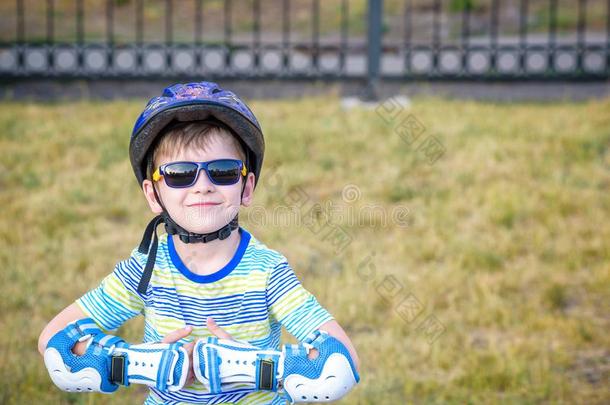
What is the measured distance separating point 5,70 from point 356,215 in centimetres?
432

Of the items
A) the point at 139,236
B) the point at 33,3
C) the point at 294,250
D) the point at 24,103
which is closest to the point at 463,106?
the point at 294,250

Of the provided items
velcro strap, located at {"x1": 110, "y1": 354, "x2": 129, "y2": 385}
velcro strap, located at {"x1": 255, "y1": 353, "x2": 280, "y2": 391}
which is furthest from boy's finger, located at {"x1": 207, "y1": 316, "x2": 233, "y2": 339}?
velcro strap, located at {"x1": 110, "y1": 354, "x2": 129, "y2": 385}

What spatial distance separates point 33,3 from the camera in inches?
420

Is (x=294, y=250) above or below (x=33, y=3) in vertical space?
below

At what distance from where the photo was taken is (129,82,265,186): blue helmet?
8.27 feet

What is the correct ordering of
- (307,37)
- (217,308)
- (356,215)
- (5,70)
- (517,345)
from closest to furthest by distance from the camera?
(217,308), (517,345), (356,215), (5,70), (307,37)

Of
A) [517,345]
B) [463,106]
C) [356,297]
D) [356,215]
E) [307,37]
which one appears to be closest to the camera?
[517,345]

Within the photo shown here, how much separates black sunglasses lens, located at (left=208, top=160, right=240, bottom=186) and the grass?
211 cm

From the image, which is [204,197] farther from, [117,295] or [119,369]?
[119,369]

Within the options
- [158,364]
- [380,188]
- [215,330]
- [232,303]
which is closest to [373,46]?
[380,188]

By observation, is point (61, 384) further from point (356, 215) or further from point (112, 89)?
point (112, 89)

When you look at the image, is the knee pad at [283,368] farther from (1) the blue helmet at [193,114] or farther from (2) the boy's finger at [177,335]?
(1) the blue helmet at [193,114]

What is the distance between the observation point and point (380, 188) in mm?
6723

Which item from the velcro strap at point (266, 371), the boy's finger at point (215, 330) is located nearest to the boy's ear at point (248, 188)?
the boy's finger at point (215, 330)
